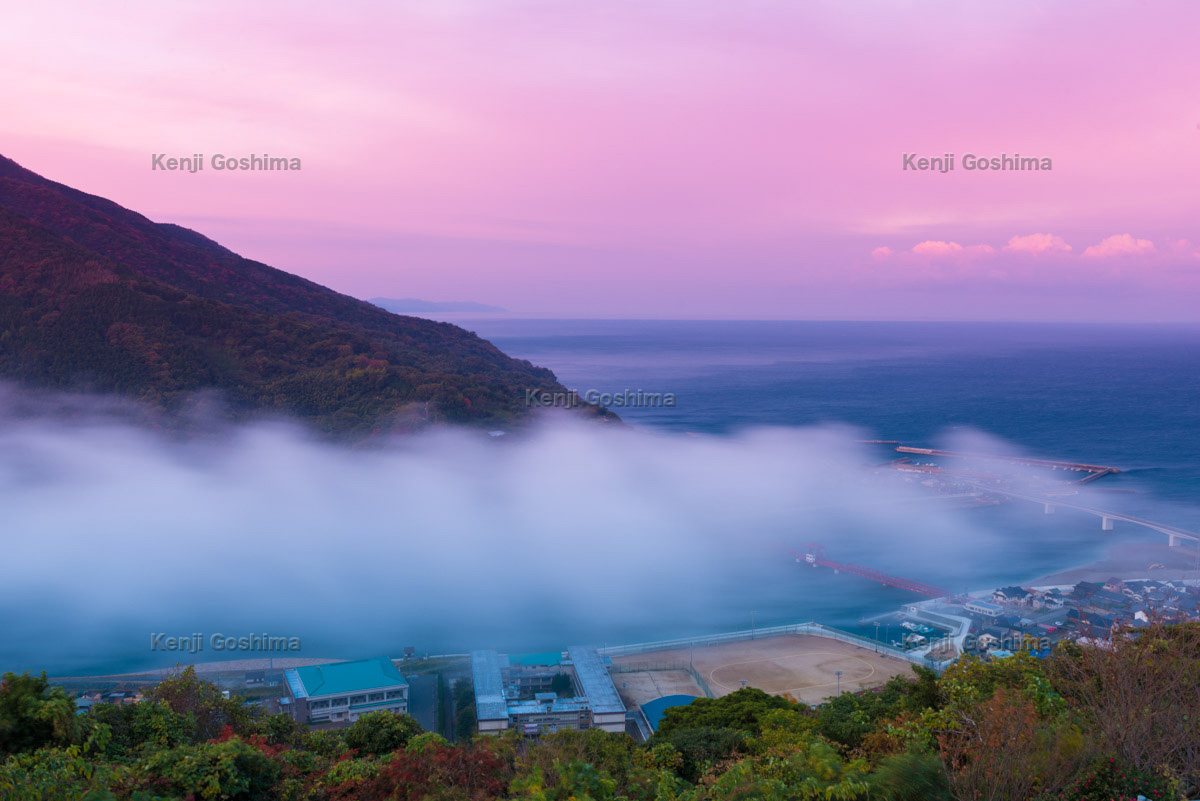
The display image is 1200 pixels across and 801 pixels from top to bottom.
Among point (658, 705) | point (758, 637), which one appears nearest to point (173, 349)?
point (758, 637)

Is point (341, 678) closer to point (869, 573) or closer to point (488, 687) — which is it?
point (488, 687)

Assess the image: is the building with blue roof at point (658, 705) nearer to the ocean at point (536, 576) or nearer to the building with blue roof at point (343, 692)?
the building with blue roof at point (343, 692)

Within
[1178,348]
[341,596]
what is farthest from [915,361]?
[341,596]

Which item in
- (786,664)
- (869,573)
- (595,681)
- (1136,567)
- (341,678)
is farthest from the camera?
(869,573)

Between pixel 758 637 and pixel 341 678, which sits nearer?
pixel 341 678

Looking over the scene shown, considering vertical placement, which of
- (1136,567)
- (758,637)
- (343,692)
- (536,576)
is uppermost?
(343,692)

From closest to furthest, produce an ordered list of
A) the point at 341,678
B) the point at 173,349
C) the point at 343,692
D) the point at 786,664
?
the point at 343,692, the point at 341,678, the point at 786,664, the point at 173,349

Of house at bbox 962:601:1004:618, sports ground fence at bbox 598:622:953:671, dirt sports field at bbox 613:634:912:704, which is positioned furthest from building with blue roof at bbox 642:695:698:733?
house at bbox 962:601:1004:618

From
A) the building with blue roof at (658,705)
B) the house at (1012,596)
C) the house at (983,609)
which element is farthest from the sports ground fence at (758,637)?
the house at (1012,596)
